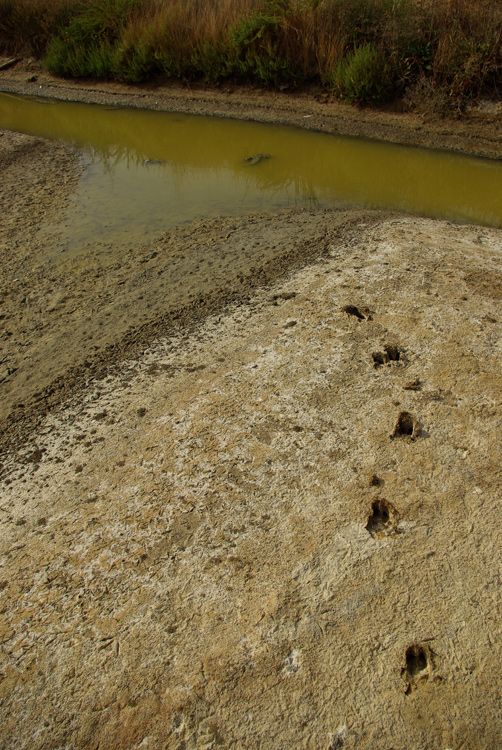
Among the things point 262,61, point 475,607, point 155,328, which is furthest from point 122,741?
point 262,61

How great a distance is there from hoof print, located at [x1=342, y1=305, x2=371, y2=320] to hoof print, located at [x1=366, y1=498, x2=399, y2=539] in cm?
161

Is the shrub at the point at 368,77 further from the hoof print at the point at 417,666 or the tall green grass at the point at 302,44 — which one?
the hoof print at the point at 417,666

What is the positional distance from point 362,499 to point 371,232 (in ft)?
11.1

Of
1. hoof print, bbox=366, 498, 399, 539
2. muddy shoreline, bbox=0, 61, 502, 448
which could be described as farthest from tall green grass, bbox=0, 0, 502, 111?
hoof print, bbox=366, 498, 399, 539

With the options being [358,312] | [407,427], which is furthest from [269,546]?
[358,312]

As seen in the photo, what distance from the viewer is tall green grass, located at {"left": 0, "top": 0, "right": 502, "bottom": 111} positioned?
30.7ft

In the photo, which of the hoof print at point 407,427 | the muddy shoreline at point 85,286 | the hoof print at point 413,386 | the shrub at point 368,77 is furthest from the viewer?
the shrub at point 368,77

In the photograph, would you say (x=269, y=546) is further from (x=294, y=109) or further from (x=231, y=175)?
(x=294, y=109)

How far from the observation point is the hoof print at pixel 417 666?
2002 millimetres

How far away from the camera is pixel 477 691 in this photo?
6.47ft

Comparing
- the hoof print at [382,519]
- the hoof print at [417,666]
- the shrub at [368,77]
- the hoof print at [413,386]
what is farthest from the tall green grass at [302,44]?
the hoof print at [417,666]

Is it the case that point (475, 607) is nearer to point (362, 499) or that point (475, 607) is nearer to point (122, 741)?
point (362, 499)

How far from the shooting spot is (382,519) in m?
2.56

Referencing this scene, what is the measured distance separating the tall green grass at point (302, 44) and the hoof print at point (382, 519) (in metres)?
8.70
